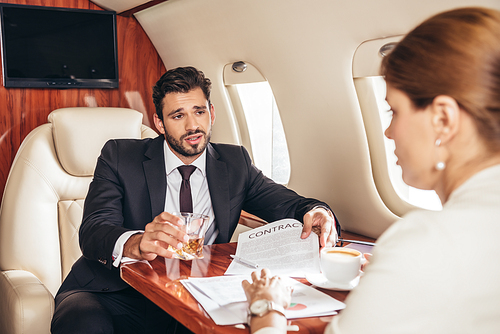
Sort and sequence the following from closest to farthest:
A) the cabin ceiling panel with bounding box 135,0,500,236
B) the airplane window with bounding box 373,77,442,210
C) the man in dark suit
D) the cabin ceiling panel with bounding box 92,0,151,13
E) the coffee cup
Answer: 1. the coffee cup
2. the man in dark suit
3. the cabin ceiling panel with bounding box 135,0,500,236
4. the airplane window with bounding box 373,77,442,210
5. the cabin ceiling panel with bounding box 92,0,151,13

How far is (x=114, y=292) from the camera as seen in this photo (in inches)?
71.9

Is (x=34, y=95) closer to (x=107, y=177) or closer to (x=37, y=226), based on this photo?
(x=37, y=226)

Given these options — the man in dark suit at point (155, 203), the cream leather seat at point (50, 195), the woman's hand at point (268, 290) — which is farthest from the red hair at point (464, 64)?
the cream leather seat at point (50, 195)

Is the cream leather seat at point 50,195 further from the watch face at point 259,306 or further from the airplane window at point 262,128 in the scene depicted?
the watch face at point 259,306

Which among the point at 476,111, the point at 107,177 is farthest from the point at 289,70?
the point at 476,111

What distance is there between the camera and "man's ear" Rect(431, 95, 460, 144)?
798 mm

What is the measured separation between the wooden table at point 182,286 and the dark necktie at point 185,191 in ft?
1.28

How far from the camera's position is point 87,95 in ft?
10.6

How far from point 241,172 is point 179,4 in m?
1.26

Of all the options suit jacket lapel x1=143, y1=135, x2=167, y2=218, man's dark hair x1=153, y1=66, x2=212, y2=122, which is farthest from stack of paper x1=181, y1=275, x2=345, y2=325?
man's dark hair x1=153, y1=66, x2=212, y2=122

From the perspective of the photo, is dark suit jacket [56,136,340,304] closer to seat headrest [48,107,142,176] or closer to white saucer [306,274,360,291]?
seat headrest [48,107,142,176]

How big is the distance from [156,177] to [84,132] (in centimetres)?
72

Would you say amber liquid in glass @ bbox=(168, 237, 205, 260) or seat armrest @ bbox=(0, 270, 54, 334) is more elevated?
amber liquid in glass @ bbox=(168, 237, 205, 260)

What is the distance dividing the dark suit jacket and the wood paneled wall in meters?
1.24
